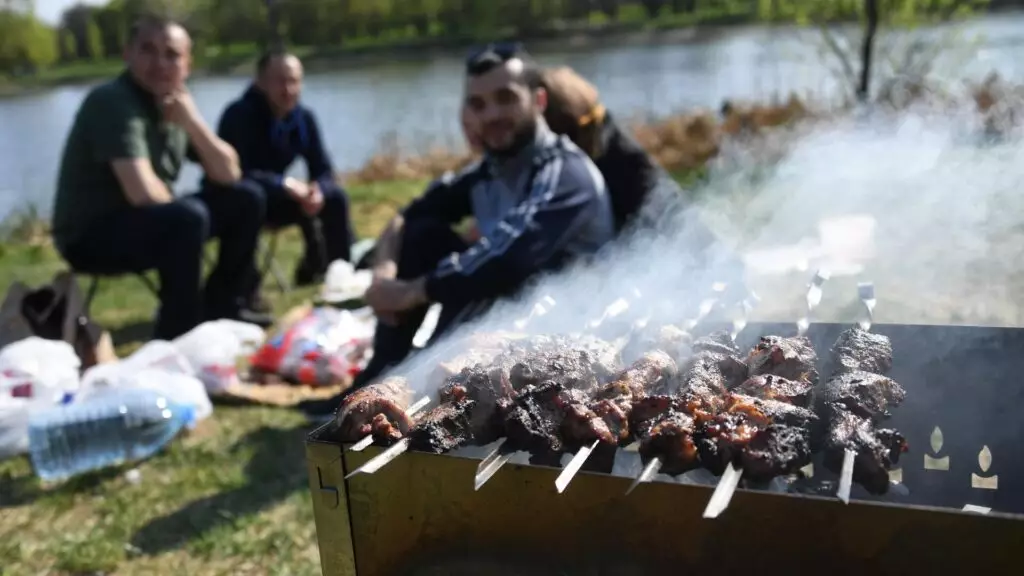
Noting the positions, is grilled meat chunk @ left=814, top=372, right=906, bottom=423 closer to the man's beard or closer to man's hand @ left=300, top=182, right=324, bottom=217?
the man's beard

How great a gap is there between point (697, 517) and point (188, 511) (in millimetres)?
2547

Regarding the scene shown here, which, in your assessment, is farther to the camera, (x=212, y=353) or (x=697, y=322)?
(x=212, y=353)

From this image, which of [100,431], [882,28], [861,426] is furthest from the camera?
[882,28]

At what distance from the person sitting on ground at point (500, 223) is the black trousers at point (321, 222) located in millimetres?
2462

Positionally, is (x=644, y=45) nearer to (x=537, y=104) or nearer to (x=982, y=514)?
(x=537, y=104)

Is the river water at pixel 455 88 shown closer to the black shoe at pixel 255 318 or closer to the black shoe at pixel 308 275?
the black shoe at pixel 308 275

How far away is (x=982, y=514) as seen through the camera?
1377mm

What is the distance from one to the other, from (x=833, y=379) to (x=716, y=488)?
0.72 m

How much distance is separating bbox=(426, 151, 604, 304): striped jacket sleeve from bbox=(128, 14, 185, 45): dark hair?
2.62m

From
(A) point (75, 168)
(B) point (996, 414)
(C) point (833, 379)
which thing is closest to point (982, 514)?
(C) point (833, 379)

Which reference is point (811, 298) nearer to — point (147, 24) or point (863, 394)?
point (863, 394)

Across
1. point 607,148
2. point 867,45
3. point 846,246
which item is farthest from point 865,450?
point 867,45

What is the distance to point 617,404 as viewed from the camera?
6.52 ft

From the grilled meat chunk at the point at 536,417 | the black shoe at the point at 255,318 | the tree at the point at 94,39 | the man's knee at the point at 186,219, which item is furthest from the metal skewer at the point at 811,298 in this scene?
the tree at the point at 94,39
